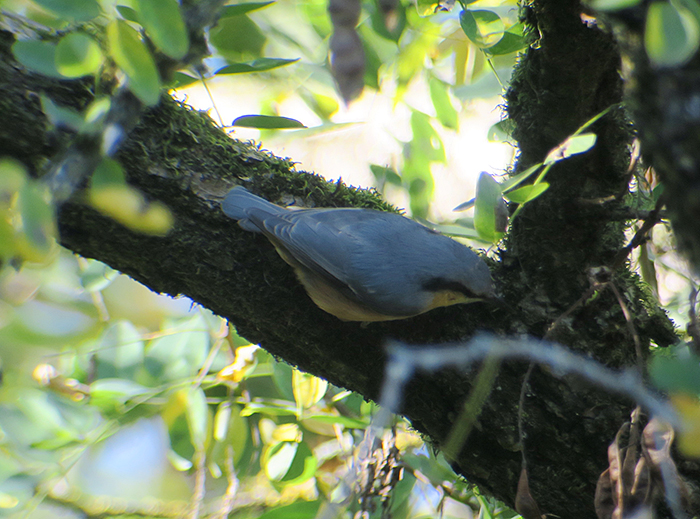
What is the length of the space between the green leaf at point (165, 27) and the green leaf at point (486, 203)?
0.83 metres

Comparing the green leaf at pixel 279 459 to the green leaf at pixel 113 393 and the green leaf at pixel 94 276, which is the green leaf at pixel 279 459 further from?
the green leaf at pixel 94 276

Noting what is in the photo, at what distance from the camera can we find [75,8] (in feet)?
3.08

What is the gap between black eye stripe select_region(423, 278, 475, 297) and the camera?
178 centimetres

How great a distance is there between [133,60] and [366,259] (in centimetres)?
123

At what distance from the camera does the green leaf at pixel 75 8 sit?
92 cm

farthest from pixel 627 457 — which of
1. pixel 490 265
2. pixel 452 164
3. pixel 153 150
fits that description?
pixel 452 164

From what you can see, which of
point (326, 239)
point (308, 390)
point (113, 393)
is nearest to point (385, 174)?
point (326, 239)

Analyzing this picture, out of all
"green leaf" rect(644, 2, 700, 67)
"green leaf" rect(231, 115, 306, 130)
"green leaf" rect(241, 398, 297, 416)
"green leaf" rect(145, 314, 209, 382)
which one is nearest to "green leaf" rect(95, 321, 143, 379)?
"green leaf" rect(145, 314, 209, 382)

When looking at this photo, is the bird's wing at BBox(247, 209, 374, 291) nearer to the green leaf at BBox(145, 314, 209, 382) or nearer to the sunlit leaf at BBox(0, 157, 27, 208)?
the green leaf at BBox(145, 314, 209, 382)

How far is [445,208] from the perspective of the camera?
486cm

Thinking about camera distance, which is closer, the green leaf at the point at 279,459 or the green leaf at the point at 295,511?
the green leaf at the point at 295,511

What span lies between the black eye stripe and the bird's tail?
2.07 ft

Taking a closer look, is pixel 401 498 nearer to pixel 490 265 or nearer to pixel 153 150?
pixel 490 265

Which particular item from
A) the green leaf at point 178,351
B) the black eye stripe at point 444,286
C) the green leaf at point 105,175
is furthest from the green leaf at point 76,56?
the green leaf at point 178,351
